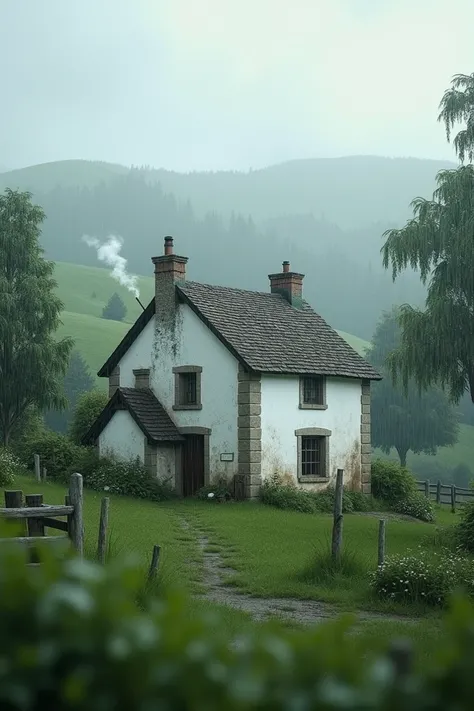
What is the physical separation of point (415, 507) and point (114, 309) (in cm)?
10677

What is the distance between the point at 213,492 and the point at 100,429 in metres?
5.68

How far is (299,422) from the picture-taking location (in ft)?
106

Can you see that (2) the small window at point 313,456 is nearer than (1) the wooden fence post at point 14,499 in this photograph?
No

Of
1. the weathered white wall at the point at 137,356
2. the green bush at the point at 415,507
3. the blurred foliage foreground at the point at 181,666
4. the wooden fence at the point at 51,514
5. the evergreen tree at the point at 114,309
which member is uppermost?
the evergreen tree at the point at 114,309

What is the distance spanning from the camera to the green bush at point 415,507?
109ft

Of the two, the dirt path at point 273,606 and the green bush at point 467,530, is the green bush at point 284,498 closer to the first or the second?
the green bush at point 467,530

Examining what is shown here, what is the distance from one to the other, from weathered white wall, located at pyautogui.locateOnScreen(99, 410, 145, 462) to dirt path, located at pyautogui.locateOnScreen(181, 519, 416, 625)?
53.3 ft

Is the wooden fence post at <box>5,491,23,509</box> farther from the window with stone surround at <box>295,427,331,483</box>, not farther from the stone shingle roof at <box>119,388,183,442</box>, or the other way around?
the window with stone surround at <box>295,427,331,483</box>

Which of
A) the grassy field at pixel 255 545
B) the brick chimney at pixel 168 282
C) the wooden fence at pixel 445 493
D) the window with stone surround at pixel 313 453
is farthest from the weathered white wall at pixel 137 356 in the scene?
the wooden fence at pixel 445 493

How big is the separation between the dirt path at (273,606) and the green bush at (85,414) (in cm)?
2476

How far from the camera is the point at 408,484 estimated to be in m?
35.5

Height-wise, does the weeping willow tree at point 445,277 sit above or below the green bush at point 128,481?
above

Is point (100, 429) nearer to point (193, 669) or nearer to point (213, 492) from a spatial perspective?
point (213, 492)

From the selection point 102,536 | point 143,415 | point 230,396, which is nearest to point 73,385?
point 143,415
